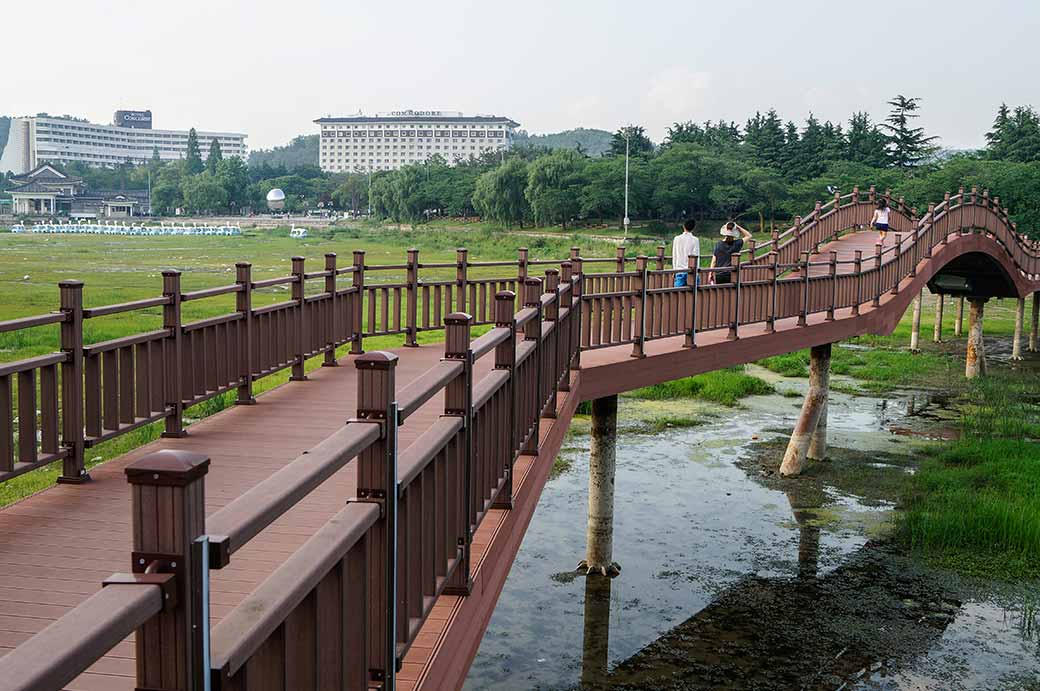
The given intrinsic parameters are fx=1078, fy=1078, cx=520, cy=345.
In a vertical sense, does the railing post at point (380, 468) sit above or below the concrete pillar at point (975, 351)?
above

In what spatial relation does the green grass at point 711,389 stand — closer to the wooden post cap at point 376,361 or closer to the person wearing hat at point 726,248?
the person wearing hat at point 726,248

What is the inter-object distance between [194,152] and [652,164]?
346 ft

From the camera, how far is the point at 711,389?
25.2m

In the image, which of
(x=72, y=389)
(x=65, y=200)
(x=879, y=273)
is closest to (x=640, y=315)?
(x=72, y=389)

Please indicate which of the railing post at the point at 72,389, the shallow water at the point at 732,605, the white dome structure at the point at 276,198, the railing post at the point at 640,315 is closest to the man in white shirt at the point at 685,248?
the railing post at the point at 640,315

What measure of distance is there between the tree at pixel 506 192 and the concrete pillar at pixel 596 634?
6755cm

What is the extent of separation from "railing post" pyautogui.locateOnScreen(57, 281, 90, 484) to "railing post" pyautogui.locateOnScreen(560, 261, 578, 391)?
3.62 m

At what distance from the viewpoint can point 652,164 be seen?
241 feet

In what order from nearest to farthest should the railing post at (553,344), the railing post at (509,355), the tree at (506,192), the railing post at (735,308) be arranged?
the railing post at (509,355)
the railing post at (553,344)
the railing post at (735,308)
the tree at (506,192)

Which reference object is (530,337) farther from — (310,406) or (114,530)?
(310,406)

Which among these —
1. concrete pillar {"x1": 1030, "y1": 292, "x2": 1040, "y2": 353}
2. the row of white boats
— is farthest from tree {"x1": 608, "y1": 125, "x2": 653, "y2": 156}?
concrete pillar {"x1": 1030, "y1": 292, "x2": 1040, "y2": 353}

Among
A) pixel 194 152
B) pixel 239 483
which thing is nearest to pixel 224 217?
pixel 194 152

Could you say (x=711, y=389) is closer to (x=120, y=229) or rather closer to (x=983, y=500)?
(x=983, y=500)

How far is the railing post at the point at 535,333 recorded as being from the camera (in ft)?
21.3
